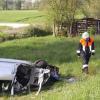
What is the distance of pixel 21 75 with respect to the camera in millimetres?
12820

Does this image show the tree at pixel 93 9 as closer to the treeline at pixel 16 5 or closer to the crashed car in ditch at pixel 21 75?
the crashed car in ditch at pixel 21 75

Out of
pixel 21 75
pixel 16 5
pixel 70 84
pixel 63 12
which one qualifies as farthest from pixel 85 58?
pixel 16 5

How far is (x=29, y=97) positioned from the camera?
38.0 feet

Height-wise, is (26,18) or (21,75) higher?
(21,75)

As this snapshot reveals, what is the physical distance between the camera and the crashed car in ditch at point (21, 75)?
12.2m

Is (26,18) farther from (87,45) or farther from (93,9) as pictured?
(87,45)

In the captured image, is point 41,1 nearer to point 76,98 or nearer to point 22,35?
point 22,35

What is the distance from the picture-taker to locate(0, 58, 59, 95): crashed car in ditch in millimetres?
12203

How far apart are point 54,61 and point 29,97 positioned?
22.8 feet

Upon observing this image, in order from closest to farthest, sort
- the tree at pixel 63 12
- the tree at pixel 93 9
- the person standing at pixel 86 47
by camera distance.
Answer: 1. the person standing at pixel 86 47
2. the tree at pixel 63 12
3. the tree at pixel 93 9

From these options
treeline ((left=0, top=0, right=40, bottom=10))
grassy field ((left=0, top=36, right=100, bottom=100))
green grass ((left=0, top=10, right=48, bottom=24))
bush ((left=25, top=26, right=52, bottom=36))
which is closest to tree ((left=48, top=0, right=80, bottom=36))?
bush ((left=25, top=26, right=52, bottom=36))

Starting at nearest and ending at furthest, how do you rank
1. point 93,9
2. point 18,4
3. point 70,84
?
point 70,84 < point 93,9 < point 18,4

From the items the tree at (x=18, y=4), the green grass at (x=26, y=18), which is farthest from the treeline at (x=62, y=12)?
the tree at (x=18, y=4)

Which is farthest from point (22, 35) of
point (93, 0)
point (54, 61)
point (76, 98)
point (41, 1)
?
point (76, 98)
